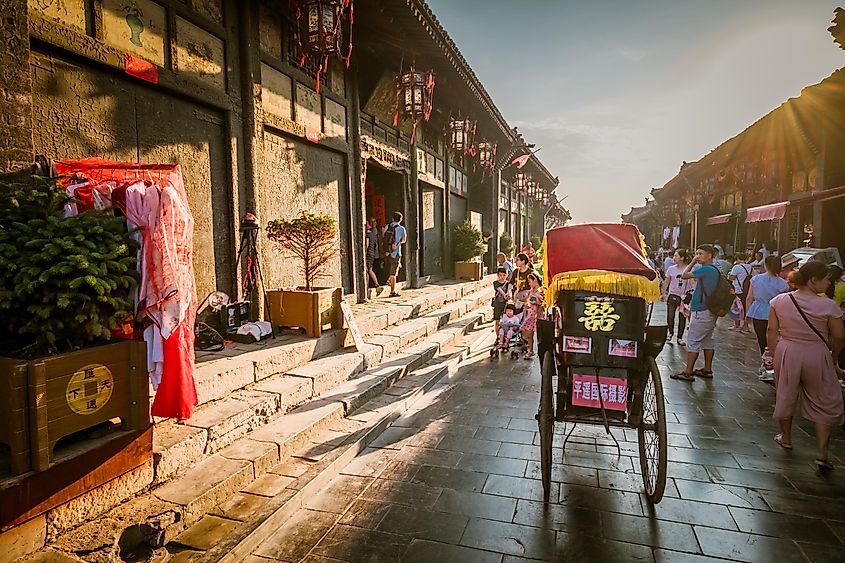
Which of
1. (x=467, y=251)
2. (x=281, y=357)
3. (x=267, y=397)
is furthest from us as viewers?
(x=467, y=251)

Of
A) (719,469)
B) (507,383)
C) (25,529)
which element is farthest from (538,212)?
(25,529)

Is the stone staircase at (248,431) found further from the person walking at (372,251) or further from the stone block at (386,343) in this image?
the person walking at (372,251)

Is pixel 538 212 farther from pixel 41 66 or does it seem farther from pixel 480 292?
pixel 41 66

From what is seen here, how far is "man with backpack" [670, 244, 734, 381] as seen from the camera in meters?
6.74

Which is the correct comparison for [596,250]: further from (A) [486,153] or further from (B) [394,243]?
(A) [486,153]

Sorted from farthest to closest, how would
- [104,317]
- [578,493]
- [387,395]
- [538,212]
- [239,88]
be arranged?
[538,212] < [239,88] < [387,395] < [578,493] < [104,317]

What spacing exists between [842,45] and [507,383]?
457 inches

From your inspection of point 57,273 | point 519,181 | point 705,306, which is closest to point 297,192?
point 57,273

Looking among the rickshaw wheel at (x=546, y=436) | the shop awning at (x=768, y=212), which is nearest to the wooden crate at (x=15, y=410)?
the rickshaw wheel at (x=546, y=436)

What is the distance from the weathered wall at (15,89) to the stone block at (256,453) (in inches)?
109

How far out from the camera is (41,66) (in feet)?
13.9

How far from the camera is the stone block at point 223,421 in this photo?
3961 mm

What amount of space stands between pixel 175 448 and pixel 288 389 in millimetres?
1537

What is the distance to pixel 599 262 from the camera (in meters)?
4.07
